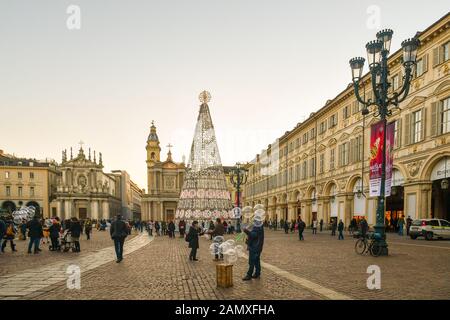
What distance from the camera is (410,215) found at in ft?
84.3

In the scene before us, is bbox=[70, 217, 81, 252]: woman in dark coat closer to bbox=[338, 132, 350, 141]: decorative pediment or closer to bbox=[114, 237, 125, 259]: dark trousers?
bbox=[114, 237, 125, 259]: dark trousers

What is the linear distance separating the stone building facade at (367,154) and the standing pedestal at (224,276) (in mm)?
19880

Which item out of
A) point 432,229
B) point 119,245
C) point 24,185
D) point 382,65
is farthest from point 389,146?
point 24,185

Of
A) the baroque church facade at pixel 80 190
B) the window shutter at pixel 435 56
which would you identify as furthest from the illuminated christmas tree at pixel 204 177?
the baroque church facade at pixel 80 190

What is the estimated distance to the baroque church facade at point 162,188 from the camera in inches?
3396

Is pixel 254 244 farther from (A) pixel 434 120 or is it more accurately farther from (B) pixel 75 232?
(A) pixel 434 120

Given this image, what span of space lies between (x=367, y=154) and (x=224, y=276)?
2672cm

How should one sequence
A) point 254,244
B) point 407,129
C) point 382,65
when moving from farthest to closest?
point 407,129 → point 382,65 → point 254,244

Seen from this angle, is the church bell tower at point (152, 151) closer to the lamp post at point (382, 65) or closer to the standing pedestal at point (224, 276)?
the lamp post at point (382, 65)

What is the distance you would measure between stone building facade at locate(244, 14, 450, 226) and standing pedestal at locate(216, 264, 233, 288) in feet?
65.2

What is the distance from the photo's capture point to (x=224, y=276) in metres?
8.34

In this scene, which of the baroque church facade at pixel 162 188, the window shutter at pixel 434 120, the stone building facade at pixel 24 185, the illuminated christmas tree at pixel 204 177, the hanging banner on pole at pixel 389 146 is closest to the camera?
the hanging banner on pole at pixel 389 146
